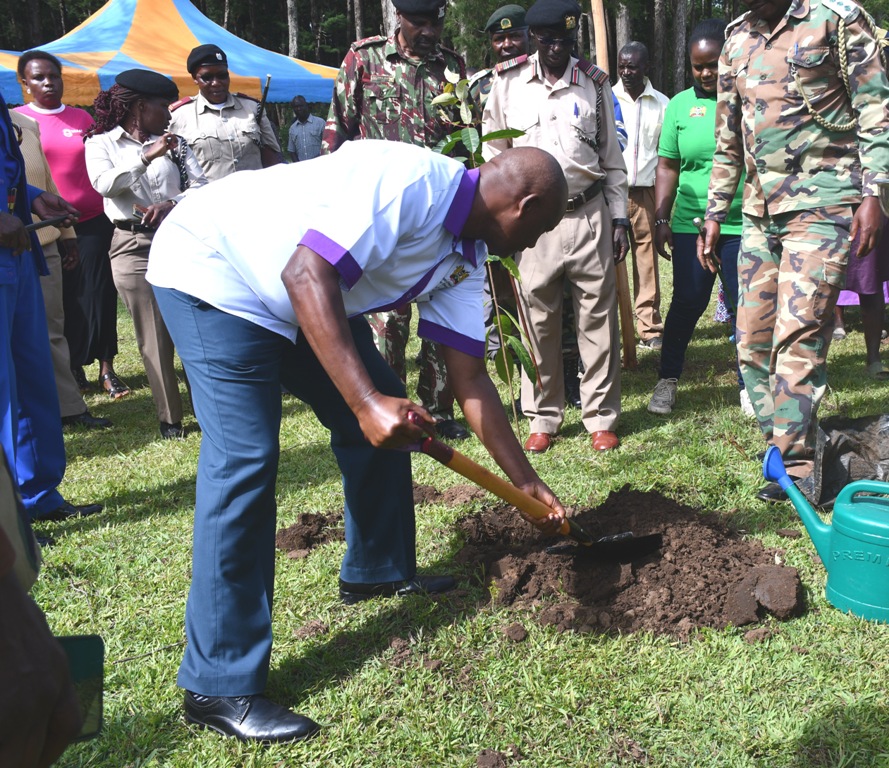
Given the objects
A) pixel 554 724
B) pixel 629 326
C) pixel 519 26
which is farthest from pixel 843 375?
pixel 554 724

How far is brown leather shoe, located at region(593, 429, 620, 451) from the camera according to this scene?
4941 millimetres

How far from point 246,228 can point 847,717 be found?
2.25 metres

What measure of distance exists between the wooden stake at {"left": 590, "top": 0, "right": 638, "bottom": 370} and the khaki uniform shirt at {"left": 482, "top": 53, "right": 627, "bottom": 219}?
43.9 inches

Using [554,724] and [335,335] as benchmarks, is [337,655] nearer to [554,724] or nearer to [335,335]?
[554,724]

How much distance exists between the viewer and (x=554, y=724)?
2.59 metres

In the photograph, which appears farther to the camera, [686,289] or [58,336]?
[58,336]

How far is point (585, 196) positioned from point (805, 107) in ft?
4.43

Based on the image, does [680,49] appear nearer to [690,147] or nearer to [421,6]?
[690,147]

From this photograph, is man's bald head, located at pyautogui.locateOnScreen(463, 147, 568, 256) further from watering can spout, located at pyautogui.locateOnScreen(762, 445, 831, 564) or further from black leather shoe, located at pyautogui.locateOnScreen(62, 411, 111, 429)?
black leather shoe, located at pyautogui.locateOnScreen(62, 411, 111, 429)

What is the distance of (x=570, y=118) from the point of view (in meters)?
4.88

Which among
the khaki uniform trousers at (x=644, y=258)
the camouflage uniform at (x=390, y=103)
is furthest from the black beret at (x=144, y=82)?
the khaki uniform trousers at (x=644, y=258)

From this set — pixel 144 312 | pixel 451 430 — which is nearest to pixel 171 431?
pixel 144 312

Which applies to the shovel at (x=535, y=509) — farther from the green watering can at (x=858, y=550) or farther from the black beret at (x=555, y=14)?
the black beret at (x=555, y=14)

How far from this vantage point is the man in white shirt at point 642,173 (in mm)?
7469
